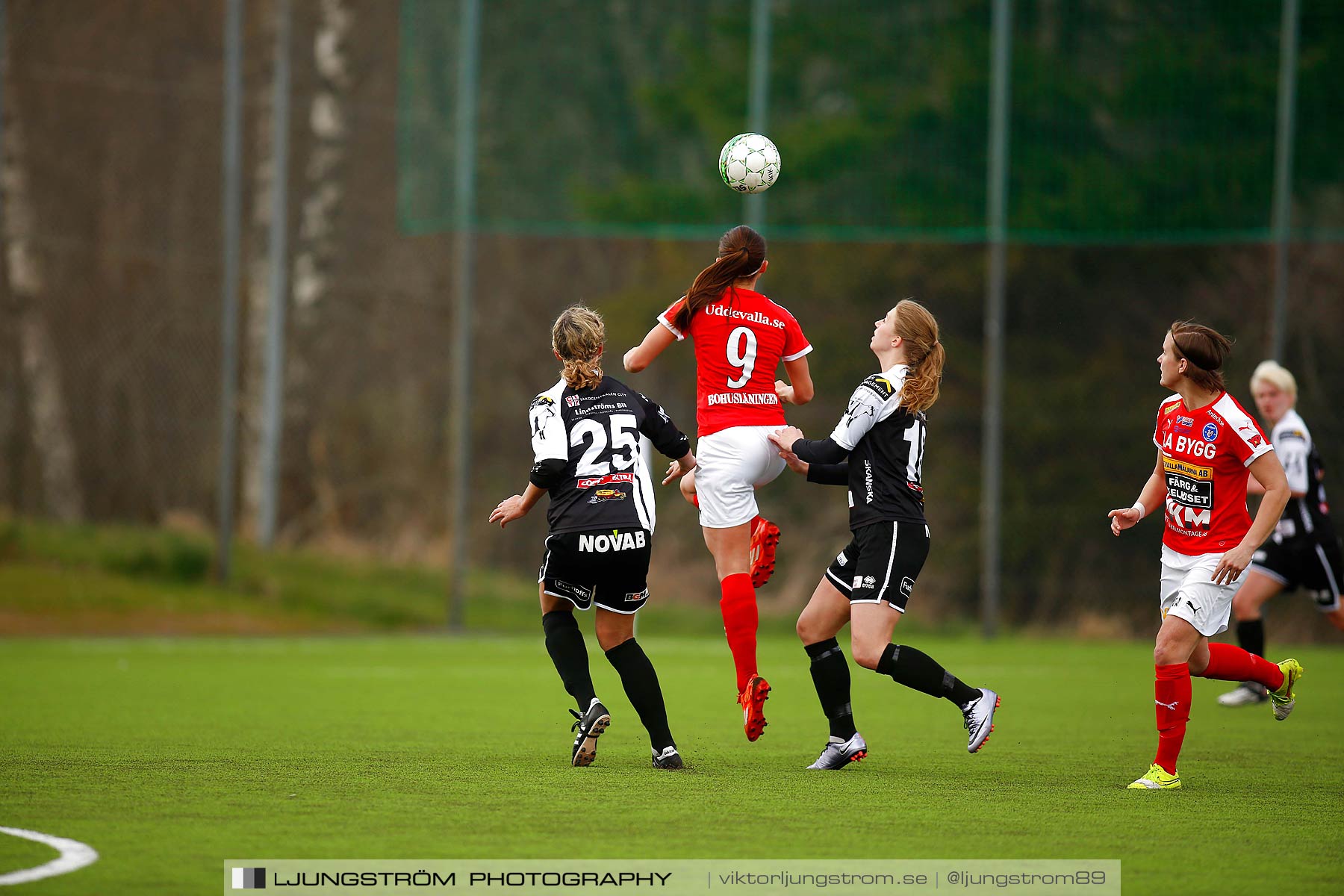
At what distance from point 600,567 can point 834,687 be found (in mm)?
1120

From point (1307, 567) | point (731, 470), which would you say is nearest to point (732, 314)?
point (731, 470)

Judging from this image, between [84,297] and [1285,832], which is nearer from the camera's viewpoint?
[1285,832]

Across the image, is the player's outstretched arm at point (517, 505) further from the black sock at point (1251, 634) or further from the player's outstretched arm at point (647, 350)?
the black sock at point (1251, 634)

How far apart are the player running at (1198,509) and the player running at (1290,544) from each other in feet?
11.4

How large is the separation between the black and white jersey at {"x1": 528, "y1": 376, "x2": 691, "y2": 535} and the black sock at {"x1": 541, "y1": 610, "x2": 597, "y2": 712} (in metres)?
0.44

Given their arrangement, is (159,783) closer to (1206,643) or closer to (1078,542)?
(1206,643)

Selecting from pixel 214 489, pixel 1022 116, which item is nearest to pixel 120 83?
pixel 214 489

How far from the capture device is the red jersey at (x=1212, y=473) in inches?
234

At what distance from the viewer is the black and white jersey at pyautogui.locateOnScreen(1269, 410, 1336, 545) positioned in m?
9.39

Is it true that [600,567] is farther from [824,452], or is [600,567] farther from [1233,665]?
[1233,665]

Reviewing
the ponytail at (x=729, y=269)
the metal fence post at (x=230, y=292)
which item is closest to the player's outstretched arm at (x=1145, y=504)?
the ponytail at (x=729, y=269)

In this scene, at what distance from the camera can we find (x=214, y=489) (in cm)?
1673

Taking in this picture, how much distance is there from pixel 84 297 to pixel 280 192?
8.49 feet

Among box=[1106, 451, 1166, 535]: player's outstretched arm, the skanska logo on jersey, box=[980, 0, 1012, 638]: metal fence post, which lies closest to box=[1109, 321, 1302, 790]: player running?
box=[1106, 451, 1166, 535]: player's outstretched arm
